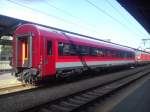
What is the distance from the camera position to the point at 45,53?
16578mm

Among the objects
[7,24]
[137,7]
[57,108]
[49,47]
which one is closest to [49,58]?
[49,47]

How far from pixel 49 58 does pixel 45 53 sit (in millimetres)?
392

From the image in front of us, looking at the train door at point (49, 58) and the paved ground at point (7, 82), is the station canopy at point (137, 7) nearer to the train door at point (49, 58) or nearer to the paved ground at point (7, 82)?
the train door at point (49, 58)

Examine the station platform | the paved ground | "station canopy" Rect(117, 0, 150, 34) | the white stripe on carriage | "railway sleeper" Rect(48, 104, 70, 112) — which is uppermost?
"station canopy" Rect(117, 0, 150, 34)

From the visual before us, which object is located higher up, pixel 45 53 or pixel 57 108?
pixel 45 53

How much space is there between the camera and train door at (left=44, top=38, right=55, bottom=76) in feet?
54.2

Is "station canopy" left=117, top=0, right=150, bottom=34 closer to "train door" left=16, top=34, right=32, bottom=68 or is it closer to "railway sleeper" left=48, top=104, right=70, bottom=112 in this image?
"train door" left=16, top=34, right=32, bottom=68

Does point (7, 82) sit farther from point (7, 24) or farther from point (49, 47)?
point (49, 47)

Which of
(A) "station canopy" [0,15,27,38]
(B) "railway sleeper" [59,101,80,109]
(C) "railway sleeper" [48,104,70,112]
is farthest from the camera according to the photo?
(A) "station canopy" [0,15,27,38]

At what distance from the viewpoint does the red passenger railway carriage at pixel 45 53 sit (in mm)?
16266

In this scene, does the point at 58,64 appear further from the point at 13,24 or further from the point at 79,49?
the point at 13,24

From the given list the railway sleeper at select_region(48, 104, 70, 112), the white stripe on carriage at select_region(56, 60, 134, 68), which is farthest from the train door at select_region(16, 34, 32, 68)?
the railway sleeper at select_region(48, 104, 70, 112)

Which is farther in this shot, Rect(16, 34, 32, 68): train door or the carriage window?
Rect(16, 34, 32, 68): train door

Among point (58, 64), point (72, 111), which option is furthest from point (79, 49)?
point (72, 111)
